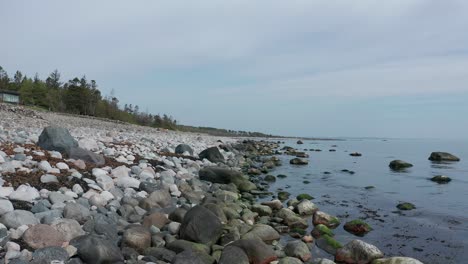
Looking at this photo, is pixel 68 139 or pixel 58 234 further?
pixel 68 139

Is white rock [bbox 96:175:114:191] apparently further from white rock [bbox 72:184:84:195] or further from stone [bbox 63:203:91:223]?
stone [bbox 63:203:91:223]

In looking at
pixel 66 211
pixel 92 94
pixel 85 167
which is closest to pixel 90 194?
pixel 66 211

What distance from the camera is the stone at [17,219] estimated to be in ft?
16.9

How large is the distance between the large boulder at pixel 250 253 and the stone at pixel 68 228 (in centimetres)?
202

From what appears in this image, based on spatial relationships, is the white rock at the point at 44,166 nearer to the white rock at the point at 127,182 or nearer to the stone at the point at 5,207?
the white rock at the point at 127,182

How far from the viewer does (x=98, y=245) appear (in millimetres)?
4824

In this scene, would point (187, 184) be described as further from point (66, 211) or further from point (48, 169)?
point (66, 211)

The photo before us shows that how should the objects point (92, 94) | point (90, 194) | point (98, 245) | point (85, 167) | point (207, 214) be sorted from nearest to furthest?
point (98, 245)
point (207, 214)
point (90, 194)
point (85, 167)
point (92, 94)

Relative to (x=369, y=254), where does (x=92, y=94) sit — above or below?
above

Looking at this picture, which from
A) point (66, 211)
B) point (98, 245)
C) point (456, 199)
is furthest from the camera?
point (456, 199)

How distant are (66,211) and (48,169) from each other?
7.38 feet

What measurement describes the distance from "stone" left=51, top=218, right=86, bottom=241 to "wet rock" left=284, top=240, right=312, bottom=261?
10.9 feet

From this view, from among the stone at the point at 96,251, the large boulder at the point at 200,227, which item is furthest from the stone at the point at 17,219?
the large boulder at the point at 200,227

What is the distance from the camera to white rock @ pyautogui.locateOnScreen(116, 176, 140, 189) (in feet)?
28.1
